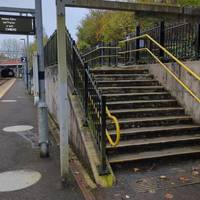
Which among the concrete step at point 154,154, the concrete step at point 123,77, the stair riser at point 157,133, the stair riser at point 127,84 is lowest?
the concrete step at point 154,154

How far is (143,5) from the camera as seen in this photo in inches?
166

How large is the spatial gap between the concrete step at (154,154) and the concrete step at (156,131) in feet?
1.33

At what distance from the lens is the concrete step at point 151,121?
555 cm

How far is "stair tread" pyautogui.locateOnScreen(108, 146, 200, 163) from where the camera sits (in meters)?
4.69

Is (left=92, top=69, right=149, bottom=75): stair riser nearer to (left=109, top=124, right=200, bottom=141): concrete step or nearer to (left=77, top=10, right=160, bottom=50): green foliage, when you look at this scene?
(left=109, top=124, right=200, bottom=141): concrete step

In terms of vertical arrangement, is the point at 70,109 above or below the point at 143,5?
below

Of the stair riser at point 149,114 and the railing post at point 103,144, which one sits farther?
the stair riser at point 149,114

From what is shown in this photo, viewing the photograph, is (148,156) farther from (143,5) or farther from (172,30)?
(172,30)


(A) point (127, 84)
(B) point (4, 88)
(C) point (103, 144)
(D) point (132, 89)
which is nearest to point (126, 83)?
(A) point (127, 84)

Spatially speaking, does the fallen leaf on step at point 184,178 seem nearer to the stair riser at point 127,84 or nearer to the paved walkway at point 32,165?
the paved walkway at point 32,165

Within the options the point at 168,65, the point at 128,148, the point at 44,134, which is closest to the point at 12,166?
the point at 44,134

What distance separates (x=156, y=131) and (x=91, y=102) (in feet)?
4.57

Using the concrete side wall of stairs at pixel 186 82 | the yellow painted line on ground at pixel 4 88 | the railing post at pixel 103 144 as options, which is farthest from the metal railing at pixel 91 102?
the yellow painted line on ground at pixel 4 88

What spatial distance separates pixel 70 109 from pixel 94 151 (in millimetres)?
1652
